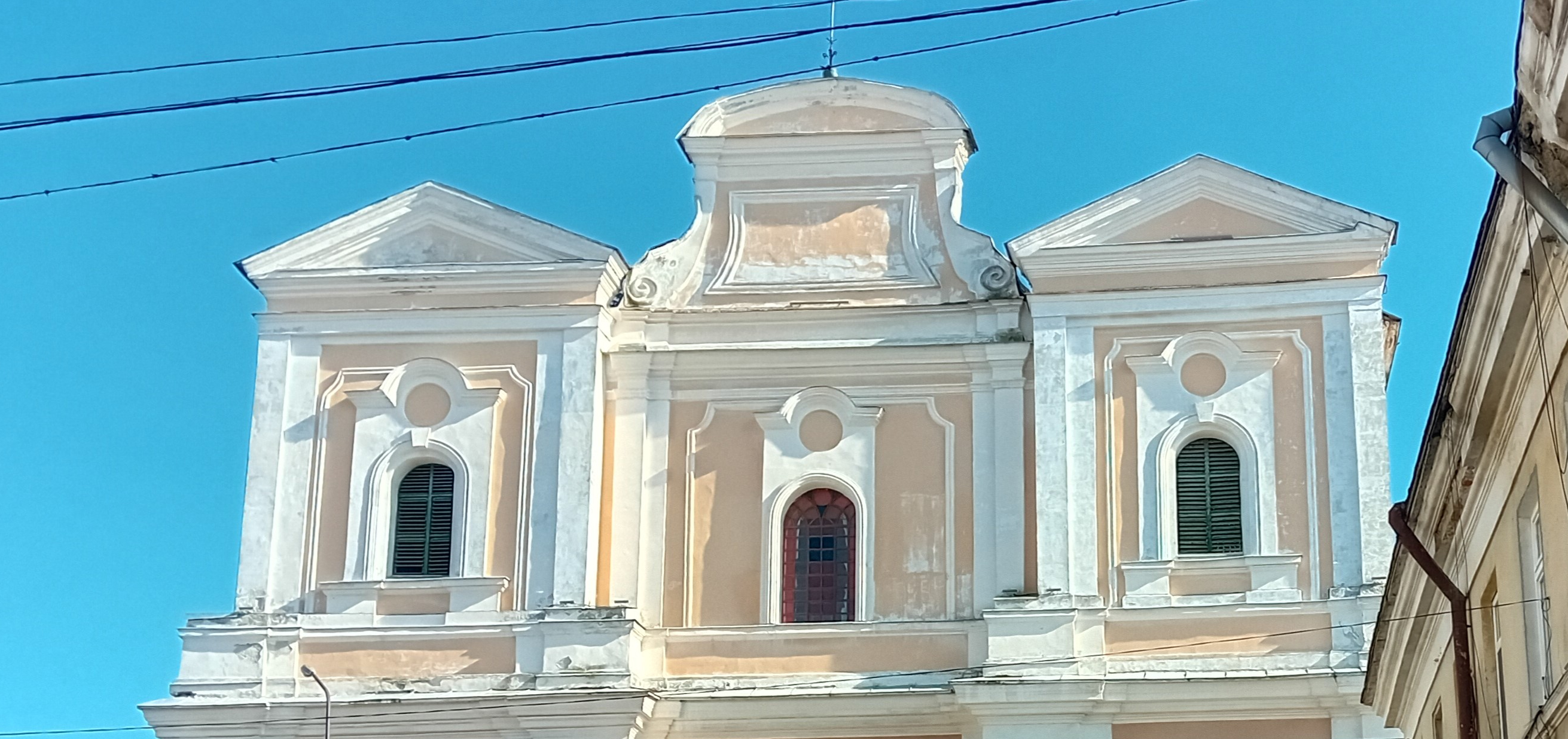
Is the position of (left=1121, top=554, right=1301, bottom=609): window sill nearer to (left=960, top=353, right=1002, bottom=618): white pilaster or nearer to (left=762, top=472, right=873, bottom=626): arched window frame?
(left=960, top=353, right=1002, bottom=618): white pilaster

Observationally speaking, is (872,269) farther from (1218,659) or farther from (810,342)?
(1218,659)

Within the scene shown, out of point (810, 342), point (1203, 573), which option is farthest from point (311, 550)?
point (1203, 573)

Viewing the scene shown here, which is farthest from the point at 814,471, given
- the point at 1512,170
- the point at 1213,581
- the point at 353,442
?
the point at 1512,170

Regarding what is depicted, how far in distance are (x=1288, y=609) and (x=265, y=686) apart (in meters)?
9.06

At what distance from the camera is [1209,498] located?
2147cm

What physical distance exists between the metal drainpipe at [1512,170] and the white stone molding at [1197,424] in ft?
35.3

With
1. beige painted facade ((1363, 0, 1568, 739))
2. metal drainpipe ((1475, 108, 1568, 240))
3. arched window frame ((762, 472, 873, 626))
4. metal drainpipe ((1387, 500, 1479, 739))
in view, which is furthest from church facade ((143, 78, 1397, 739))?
metal drainpipe ((1475, 108, 1568, 240))

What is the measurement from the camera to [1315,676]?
2042 cm

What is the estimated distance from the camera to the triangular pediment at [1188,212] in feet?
72.0

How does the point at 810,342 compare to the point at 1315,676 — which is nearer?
the point at 1315,676

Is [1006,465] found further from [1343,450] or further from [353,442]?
[353,442]

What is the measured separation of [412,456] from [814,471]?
374 cm

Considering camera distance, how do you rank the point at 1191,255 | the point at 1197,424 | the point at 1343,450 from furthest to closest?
the point at 1191,255
the point at 1197,424
the point at 1343,450

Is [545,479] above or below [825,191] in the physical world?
below
